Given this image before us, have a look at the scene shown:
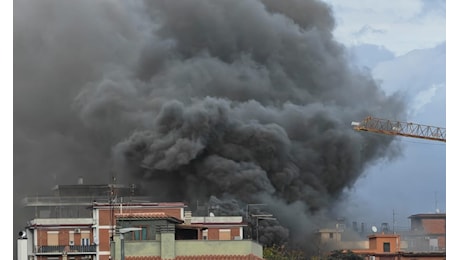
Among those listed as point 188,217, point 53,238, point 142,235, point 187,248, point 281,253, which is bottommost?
point 281,253

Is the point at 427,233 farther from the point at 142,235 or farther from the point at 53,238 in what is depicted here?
the point at 142,235

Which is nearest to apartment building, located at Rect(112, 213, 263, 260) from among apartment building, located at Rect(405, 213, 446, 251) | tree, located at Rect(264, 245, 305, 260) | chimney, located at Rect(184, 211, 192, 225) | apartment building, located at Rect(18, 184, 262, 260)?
apartment building, located at Rect(18, 184, 262, 260)

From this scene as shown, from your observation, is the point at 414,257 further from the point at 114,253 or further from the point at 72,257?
the point at 114,253

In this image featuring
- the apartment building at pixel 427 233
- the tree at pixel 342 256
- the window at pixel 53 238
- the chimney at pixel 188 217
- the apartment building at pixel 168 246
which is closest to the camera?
the apartment building at pixel 168 246

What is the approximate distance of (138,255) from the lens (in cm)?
3155

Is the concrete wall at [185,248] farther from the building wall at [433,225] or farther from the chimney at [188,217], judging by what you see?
the building wall at [433,225]

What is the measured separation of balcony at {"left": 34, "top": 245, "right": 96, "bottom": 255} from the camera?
52.2 meters

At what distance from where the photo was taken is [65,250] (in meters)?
52.6

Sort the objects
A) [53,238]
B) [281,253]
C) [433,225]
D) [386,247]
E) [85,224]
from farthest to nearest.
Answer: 1. [433,225]
2. [386,247]
3. [281,253]
4. [85,224]
5. [53,238]

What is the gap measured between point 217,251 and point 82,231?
74.1 ft

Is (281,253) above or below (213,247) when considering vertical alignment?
below

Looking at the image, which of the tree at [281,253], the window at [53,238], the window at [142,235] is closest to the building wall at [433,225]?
the tree at [281,253]

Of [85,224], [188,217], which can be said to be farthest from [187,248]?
[85,224]

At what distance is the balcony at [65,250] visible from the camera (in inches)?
2057
